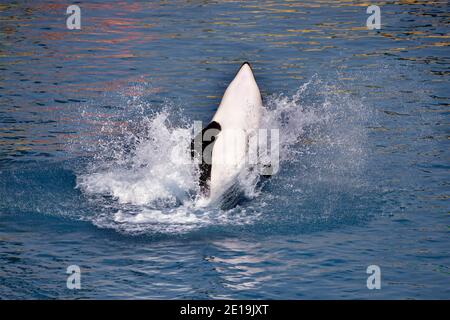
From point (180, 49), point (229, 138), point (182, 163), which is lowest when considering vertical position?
point (182, 163)

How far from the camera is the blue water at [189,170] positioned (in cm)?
944

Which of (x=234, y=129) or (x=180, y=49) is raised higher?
(x=180, y=49)

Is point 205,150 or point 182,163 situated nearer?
point 205,150

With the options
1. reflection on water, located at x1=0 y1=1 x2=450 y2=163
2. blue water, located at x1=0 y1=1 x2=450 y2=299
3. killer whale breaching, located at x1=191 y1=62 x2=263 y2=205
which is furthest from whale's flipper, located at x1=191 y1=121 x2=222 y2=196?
reflection on water, located at x1=0 y1=1 x2=450 y2=163

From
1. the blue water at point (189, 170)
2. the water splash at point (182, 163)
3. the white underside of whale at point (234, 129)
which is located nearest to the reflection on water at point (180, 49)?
the blue water at point (189, 170)

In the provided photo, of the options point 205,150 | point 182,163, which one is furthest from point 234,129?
point 182,163

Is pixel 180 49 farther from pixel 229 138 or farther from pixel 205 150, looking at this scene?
pixel 205 150

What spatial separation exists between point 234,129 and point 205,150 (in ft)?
3.03

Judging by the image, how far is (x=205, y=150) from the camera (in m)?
Result: 11.3

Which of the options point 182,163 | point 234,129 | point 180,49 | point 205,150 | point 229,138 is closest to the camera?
point 205,150

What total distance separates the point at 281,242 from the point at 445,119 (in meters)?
6.52

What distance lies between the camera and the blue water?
372 inches

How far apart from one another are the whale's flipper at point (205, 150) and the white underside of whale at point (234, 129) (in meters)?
0.07

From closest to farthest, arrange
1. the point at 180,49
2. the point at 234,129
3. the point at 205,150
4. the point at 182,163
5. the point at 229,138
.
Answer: the point at 205,150
the point at 229,138
the point at 234,129
the point at 182,163
the point at 180,49
